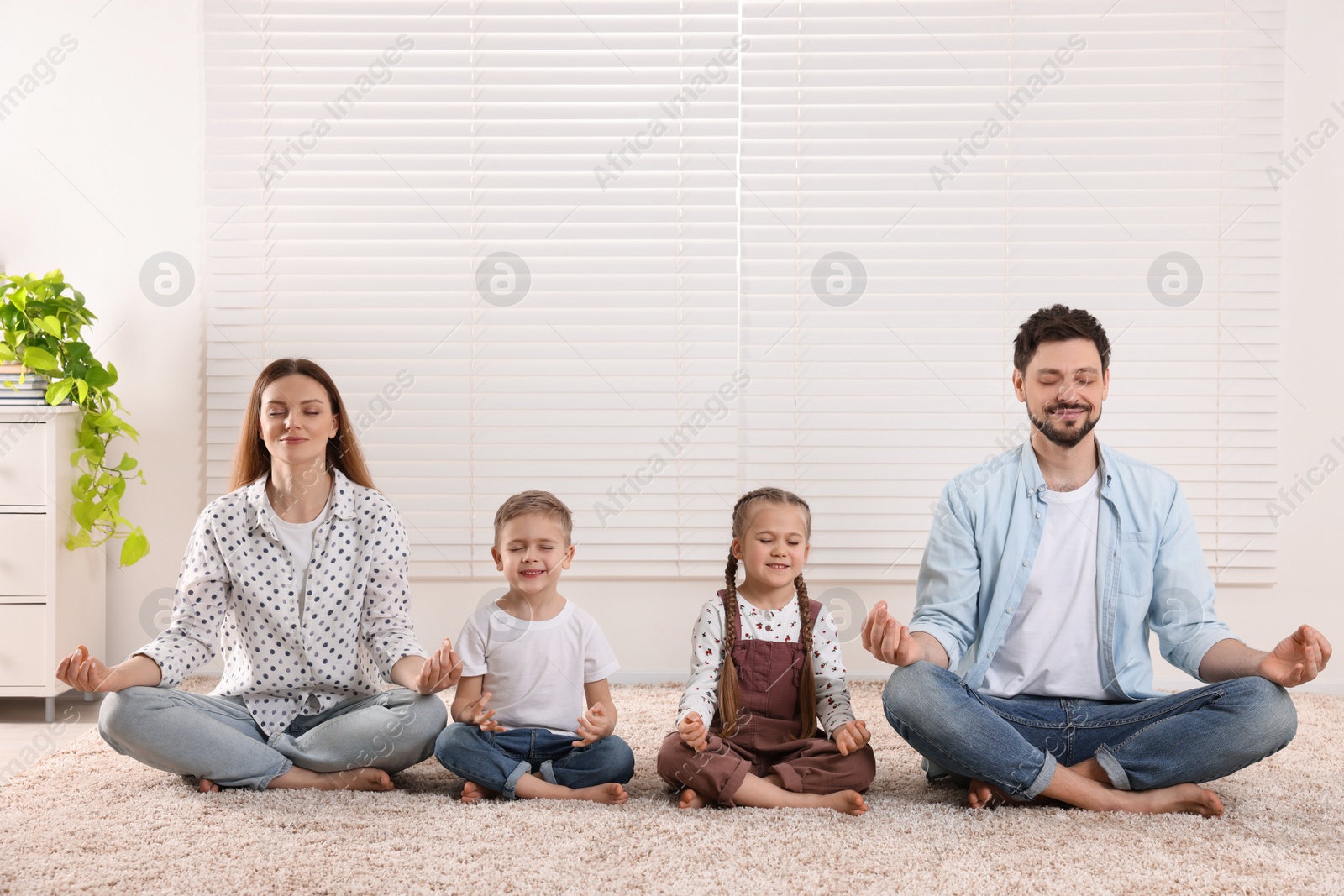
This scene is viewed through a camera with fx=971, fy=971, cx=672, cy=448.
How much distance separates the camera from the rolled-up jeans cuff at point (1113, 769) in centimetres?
170

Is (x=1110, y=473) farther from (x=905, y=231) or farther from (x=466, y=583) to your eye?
(x=466, y=583)

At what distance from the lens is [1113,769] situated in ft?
5.59

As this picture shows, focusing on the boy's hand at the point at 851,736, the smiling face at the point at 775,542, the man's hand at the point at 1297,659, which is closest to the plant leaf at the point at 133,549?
the smiling face at the point at 775,542

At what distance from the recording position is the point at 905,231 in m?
2.84

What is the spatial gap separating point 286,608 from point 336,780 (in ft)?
1.12

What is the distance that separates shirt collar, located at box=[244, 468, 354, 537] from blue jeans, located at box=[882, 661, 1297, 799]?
1107 mm

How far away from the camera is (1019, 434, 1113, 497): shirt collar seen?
1879mm

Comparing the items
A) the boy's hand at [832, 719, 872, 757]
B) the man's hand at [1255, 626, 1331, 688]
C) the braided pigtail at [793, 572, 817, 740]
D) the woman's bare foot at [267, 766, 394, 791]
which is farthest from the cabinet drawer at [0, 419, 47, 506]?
the man's hand at [1255, 626, 1331, 688]

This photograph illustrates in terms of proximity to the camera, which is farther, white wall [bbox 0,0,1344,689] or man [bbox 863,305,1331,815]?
white wall [bbox 0,0,1344,689]

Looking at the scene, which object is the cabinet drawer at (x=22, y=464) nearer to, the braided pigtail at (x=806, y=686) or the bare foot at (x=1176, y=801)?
the braided pigtail at (x=806, y=686)

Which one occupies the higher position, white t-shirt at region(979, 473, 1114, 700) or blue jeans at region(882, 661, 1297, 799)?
white t-shirt at region(979, 473, 1114, 700)

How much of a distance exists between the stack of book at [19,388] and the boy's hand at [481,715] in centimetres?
160

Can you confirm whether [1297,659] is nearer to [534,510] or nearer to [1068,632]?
[1068,632]

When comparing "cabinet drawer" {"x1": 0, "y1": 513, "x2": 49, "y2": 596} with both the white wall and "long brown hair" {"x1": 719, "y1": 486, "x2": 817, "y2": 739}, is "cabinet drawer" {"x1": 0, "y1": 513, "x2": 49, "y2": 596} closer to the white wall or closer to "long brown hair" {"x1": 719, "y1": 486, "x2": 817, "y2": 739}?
the white wall
